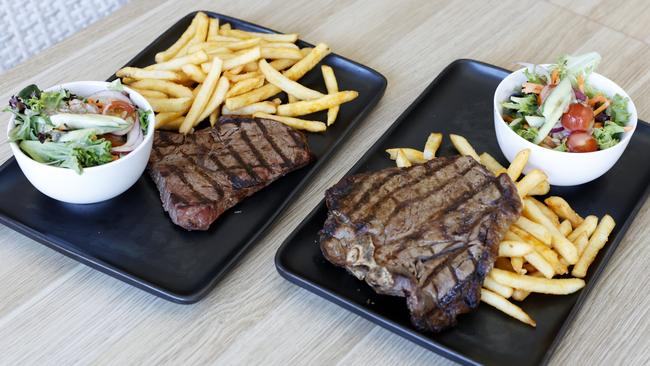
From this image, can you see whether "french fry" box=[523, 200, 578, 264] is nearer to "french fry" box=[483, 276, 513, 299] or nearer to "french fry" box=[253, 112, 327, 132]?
"french fry" box=[483, 276, 513, 299]

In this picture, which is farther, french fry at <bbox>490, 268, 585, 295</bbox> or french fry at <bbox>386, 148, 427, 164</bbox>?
french fry at <bbox>386, 148, 427, 164</bbox>

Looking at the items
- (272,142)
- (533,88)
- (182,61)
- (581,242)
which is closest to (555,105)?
(533,88)

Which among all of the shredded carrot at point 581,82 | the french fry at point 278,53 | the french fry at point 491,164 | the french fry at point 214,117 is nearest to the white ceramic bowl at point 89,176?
the french fry at point 214,117

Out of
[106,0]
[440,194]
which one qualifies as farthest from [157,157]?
[106,0]

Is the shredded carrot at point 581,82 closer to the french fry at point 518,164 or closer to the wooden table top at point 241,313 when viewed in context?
the french fry at point 518,164

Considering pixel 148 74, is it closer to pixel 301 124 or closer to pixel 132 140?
pixel 132 140

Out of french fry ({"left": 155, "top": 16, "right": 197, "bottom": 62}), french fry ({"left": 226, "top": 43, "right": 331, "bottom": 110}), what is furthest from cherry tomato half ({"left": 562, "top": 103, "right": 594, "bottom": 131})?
french fry ({"left": 155, "top": 16, "right": 197, "bottom": 62})
